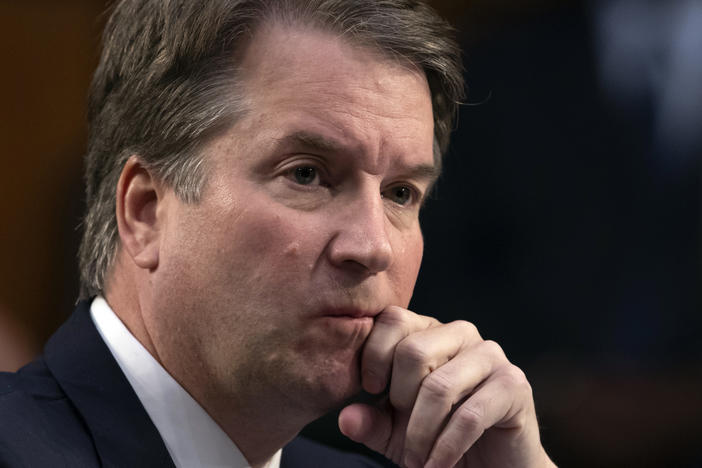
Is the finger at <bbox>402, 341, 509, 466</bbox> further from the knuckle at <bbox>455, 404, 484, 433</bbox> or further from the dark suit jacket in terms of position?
the dark suit jacket

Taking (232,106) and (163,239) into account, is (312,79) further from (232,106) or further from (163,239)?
(163,239)

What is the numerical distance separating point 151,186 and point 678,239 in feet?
10.2

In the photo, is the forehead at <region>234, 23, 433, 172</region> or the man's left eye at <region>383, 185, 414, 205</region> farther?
the man's left eye at <region>383, 185, 414, 205</region>

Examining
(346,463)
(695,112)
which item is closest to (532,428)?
(346,463)

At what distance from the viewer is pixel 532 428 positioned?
233 centimetres

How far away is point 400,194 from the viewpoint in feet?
7.54

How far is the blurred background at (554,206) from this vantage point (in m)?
4.25

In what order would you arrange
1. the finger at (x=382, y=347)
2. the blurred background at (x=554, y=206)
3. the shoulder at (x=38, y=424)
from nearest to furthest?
the shoulder at (x=38, y=424) < the finger at (x=382, y=347) < the blurred background at (x=554, y=206)

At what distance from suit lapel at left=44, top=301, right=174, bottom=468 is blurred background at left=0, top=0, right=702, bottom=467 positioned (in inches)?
84.1

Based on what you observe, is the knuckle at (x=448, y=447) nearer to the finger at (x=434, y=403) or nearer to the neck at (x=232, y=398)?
the finger at (x=434, y=403)

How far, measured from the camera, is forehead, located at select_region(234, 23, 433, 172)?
82.1 inches

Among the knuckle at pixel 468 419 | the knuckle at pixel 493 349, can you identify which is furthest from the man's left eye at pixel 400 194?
the knuckle at pixel 468 419

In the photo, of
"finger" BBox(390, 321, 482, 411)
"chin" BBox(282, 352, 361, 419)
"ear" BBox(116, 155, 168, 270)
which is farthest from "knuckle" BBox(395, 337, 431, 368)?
"ear" BBox(116, 155, 168, 270)

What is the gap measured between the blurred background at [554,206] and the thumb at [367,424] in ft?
6.18
